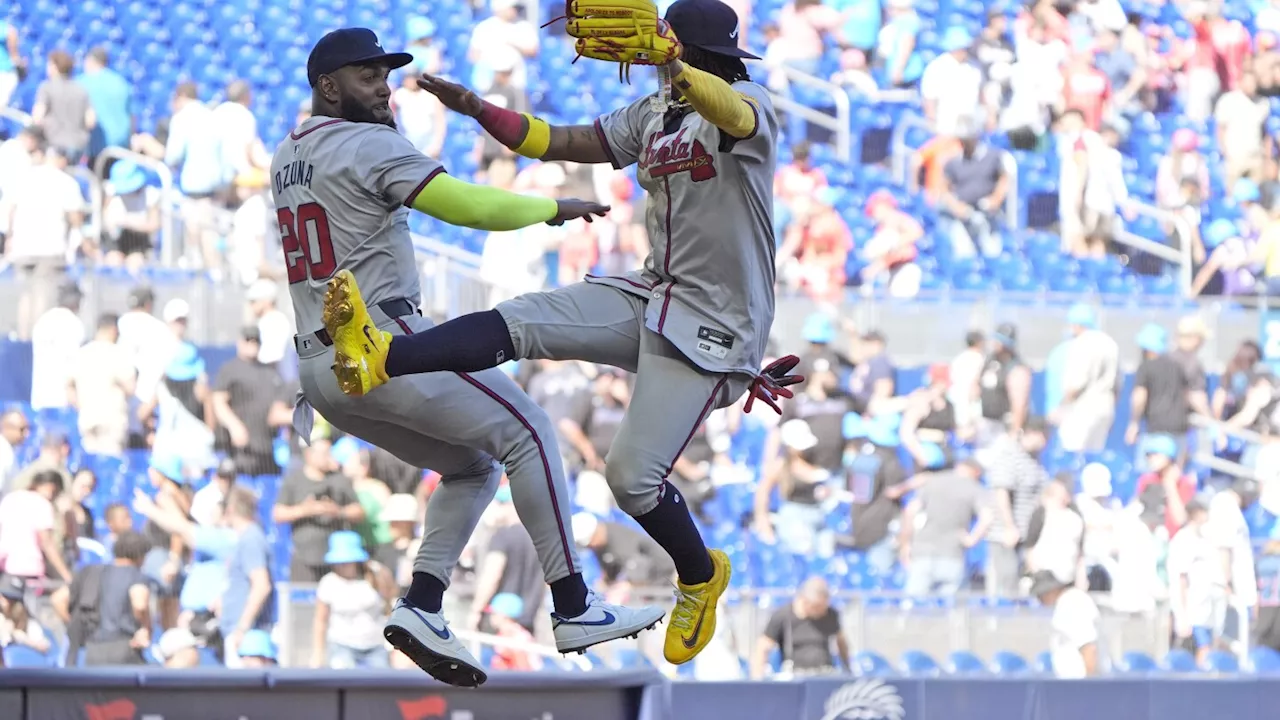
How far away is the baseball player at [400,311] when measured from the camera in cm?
454

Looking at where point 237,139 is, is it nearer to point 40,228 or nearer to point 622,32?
point 40,228

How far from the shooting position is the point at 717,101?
430cm

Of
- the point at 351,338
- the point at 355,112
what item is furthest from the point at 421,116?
the point at 351,338

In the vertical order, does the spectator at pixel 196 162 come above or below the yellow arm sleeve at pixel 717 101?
above

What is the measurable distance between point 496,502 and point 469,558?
328mm

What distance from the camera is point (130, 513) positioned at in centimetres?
915

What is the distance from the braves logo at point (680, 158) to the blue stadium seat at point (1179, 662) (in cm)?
576

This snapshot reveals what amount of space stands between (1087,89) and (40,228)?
662cm

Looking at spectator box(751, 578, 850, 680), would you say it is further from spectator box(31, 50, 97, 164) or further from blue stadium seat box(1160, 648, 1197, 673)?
spectator box(31, 50, 97, 164)

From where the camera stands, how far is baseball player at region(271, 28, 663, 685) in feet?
14.9

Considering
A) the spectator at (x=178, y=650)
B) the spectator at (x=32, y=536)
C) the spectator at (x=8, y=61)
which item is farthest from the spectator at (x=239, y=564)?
the spectator at (x=8, y=61)

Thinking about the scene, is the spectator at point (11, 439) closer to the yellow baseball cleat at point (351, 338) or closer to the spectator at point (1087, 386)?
the yellow baseball cleat at point (351, 338)

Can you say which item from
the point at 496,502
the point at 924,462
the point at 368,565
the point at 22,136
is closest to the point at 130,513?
the point at 368,565

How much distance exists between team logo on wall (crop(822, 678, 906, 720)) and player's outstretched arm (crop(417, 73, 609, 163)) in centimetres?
430
